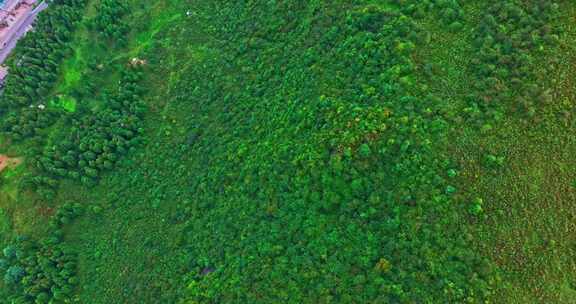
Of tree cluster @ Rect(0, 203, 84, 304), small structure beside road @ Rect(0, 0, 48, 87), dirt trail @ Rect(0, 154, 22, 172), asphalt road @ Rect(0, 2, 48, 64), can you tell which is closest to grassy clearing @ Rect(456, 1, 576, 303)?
tree cluster @ Rect(0, 203, 84, 304)

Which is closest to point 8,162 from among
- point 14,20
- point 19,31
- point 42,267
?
point 42,267

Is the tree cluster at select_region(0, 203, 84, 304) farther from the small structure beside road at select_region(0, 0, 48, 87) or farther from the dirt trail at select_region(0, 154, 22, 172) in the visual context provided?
the small structure beside road at select_region(0, 0, 48, 87)

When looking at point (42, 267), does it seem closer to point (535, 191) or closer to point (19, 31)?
point (19, 31)

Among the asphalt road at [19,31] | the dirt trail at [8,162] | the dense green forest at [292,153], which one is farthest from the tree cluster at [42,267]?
the asphalt road at [19,31]

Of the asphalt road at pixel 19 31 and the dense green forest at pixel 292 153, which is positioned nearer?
the dense green forest at pixel 292 153

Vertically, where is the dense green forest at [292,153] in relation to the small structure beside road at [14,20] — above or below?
below

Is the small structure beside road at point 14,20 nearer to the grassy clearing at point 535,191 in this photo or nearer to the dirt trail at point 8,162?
the dirt trail at point 8,162
